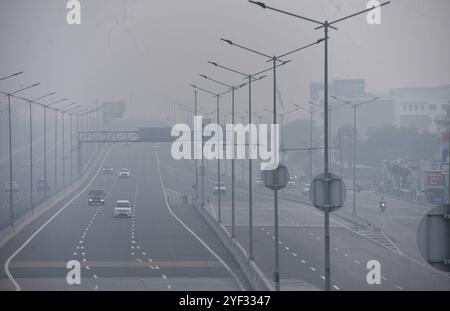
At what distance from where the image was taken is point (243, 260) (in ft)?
156

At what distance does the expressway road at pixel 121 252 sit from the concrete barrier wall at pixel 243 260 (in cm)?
47

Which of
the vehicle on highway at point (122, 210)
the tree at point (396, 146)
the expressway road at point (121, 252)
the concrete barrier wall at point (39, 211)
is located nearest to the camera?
the expressway road at point (121, 252)

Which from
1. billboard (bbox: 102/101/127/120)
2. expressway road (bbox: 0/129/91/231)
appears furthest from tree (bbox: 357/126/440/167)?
billboard (bbox: 102/101/127/120)

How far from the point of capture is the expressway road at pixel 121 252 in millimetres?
40094

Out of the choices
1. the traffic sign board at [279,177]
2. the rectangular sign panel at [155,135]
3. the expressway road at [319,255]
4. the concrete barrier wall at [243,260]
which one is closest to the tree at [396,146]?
the rectangular sign panel at [155,135]

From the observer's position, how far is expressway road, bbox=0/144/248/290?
40094mm

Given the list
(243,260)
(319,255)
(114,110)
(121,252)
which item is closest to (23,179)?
(114,110)

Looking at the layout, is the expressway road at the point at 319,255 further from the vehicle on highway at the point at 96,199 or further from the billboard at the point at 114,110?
the billboard at the point at 114,110

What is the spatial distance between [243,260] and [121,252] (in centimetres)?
820

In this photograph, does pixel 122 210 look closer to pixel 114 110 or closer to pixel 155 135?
pixel 155 135

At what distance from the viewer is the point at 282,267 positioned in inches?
1906
